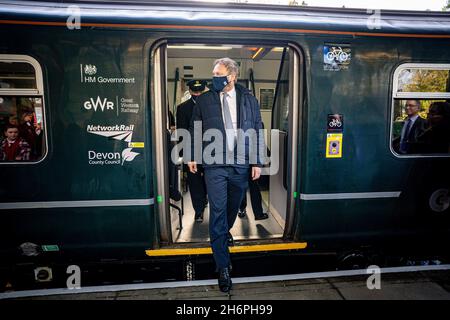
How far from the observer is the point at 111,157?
2.85m

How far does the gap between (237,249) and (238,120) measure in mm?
1326

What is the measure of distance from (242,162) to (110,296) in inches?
69.5

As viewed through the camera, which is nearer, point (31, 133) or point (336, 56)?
point (31, 133)

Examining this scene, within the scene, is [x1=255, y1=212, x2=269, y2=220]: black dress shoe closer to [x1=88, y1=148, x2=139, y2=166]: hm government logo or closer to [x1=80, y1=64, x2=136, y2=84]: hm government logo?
[x1=88, y1=148, x2=139, y2=166]: hm government logo

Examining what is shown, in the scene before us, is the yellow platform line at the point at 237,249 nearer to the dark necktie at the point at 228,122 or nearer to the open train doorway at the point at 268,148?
the open train doorway at the point at 268,148

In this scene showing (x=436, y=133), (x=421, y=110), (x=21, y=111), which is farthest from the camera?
(x=436, y=133)

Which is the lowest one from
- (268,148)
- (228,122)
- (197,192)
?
(197,192)

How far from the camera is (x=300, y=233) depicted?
3191 mm

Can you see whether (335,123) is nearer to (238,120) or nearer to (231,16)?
(238,120)

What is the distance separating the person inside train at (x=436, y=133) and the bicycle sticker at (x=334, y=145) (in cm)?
93

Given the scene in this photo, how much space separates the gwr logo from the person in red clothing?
0.67m

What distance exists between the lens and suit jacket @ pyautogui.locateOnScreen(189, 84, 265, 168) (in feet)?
9.57

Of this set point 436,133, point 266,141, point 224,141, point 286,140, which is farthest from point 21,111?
point 436,133
